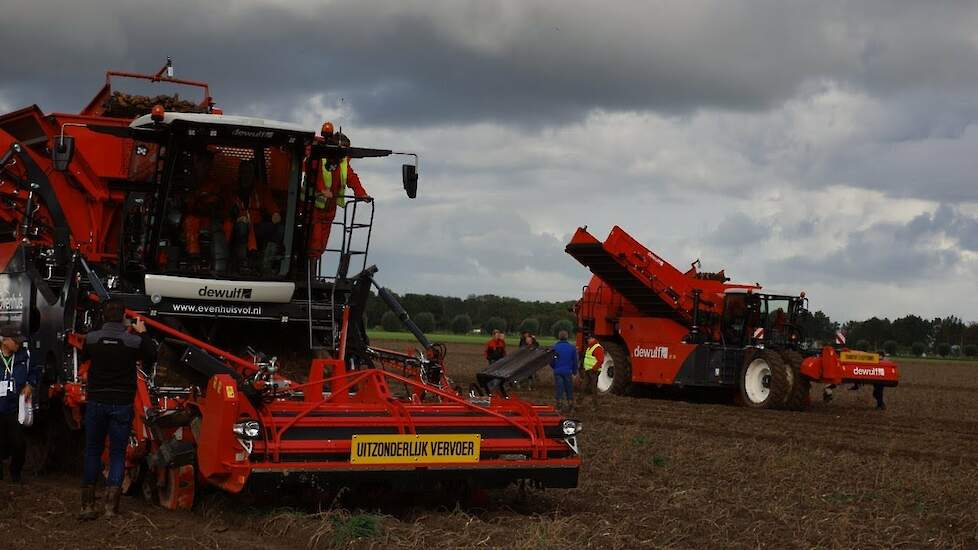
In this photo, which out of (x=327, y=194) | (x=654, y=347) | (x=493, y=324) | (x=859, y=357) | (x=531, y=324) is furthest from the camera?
(x=493, y=324)

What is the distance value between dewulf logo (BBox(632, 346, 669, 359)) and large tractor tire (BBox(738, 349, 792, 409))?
1.68 metres

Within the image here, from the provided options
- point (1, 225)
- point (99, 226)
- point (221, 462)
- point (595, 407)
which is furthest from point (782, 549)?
point (595, 407)

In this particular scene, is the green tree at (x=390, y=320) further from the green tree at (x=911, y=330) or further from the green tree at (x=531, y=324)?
the green tree at (x=911, y=330)

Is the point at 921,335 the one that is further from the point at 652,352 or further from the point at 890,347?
the point at 652,352

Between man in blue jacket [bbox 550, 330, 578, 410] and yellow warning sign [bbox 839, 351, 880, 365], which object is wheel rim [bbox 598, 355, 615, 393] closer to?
man in blue jacket [bbox 550, 330, 578, 410]

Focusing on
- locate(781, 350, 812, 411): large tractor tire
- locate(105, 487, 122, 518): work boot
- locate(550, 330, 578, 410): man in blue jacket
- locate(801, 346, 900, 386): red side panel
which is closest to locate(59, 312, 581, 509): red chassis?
locate(105, 487, 122, 518): work boot

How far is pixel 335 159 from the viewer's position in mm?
10148

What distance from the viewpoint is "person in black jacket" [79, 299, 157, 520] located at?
8.07 meters

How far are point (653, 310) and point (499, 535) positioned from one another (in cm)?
1550

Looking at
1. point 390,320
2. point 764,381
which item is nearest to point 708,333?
point 764,381

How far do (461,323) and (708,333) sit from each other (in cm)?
6010

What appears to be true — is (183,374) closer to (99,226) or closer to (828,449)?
(99,226)

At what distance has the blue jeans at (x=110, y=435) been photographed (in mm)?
8090

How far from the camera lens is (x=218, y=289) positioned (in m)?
9.70
